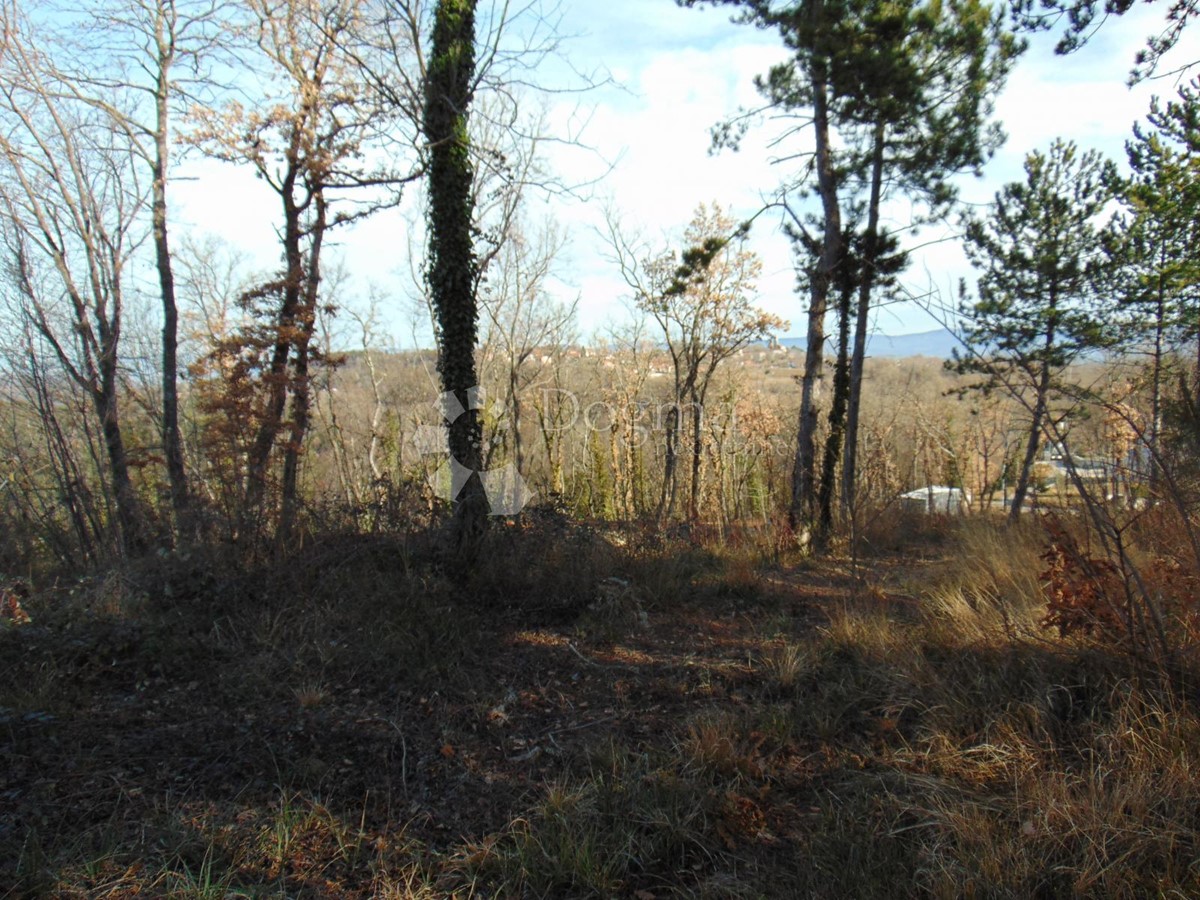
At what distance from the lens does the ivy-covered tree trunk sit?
21.6ft

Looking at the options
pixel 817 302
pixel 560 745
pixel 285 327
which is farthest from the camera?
pixel 285 327

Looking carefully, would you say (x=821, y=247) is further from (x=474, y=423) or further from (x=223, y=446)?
(x=223, y=446)

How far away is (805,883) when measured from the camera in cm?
271

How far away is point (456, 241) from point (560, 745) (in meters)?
4.85

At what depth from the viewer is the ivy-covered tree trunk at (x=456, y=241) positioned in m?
6.57

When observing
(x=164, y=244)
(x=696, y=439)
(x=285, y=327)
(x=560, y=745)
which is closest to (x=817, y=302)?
(x=696, y=439)

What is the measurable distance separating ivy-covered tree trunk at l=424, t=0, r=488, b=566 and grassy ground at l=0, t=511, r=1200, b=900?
0.98m

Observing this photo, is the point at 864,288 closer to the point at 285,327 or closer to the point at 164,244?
the point at 285,327

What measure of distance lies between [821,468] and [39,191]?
53.9ft

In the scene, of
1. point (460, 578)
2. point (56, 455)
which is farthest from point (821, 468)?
point (56, 455)

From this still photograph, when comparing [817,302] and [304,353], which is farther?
[304,353]

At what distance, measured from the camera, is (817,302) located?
9492 millimetres

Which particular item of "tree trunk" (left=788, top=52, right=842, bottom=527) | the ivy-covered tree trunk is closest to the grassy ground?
the ivy-covered tree trunk

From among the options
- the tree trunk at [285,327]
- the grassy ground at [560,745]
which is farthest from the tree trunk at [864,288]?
the tree trunk at [285,327]
